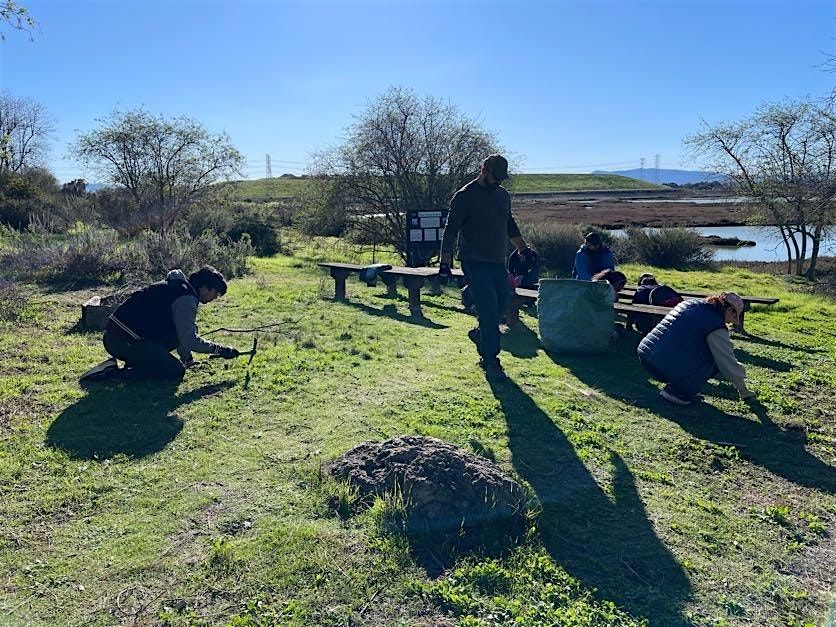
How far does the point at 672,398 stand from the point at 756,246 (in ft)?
96.2

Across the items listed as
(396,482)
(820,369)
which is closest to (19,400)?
(396,482)

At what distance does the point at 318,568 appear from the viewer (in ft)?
8.86

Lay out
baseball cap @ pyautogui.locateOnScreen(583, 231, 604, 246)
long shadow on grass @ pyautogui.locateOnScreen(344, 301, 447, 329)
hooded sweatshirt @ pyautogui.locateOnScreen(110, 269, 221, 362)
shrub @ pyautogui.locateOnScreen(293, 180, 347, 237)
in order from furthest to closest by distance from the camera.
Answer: shrub @ pyautogui.locateOnScreen(293, 180, 347, 237) < long shadow on grass @ pyautogui.locateOnScreen(344, 301, 447, 329) < baseball cap @ pyautogui.locateOnScreen(583, 231, 604, 246) < hooded sweatshirt @ pyautogui.locateOnScreen(110, 269, 221, 362)

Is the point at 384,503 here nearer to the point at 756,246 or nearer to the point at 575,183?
the point at 756,246

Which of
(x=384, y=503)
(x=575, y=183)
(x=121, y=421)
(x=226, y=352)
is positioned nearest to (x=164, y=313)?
(x=226, y=352)

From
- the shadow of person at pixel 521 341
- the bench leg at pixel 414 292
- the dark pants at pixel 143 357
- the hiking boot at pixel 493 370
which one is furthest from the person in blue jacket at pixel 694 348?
the bench leg at pixel 414 292

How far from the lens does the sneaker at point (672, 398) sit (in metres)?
4.98

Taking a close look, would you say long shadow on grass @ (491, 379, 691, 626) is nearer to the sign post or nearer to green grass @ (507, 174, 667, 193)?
the sign post

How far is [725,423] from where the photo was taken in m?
4.68

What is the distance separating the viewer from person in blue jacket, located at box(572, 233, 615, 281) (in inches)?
306

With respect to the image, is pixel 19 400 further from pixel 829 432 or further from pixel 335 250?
pixel 335 250

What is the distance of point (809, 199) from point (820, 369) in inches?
514

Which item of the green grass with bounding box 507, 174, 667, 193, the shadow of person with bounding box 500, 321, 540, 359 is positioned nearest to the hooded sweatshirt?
the shadow of person with bounding box 500, 321, 540, 359

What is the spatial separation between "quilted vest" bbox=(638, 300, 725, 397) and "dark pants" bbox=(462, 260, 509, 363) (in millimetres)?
1339
